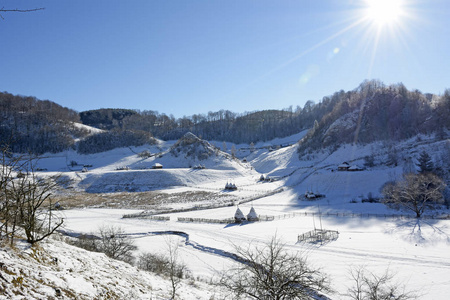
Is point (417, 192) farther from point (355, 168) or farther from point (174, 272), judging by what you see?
point (174, 272)

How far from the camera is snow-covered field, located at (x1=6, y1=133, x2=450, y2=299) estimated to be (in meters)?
17.4

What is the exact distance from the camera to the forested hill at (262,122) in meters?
74.9

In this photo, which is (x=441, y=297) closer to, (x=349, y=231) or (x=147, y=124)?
(x=349, y=231)

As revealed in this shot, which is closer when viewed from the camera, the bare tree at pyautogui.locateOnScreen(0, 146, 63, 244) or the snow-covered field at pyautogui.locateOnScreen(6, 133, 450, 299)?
the bare tree at pyautogui.locateOnScreen(0, 146, 63, 244)

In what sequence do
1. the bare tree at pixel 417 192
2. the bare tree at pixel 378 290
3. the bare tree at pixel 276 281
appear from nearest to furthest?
the bare tree at pixel 276 281
the bare tree at pixel 378 290
the bare tree at pixel 417 192

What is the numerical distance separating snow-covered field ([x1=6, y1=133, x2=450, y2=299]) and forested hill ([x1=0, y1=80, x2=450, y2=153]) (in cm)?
996

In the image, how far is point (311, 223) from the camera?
31.0 m

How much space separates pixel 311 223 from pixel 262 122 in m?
141

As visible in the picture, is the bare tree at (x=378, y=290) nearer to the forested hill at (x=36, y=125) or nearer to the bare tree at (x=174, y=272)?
the bare tree at (x=174, y=272)

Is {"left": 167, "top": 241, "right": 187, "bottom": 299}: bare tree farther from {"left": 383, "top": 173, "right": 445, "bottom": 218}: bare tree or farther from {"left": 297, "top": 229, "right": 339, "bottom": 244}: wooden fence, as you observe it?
{"left": 383, "top": 173, "right": 445, "bottom": 218}: bare tree

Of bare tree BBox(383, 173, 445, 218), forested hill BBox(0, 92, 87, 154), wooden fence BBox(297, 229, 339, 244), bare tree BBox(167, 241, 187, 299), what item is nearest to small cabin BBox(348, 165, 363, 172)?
bare tree BBox(383, 173, 445, 218)

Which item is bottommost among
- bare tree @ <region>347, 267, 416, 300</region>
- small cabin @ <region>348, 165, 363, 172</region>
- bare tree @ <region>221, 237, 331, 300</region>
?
bare tree @ <region>347, 267, 416, 300</region>

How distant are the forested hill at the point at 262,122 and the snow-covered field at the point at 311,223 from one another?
996 cm

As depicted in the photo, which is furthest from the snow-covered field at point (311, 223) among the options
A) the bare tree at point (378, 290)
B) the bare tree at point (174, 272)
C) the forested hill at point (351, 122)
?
the forested hill at point (351, 122)
